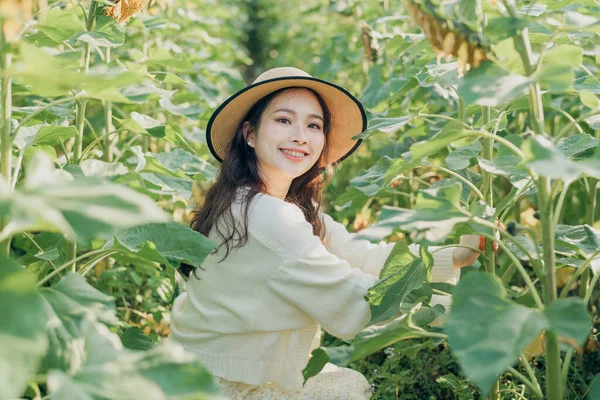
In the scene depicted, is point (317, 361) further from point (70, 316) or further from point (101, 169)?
point (101, 169)

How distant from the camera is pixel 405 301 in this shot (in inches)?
64.1

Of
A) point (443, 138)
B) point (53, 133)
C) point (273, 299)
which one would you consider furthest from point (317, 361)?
point (53, 133)

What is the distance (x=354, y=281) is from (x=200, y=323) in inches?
17.4

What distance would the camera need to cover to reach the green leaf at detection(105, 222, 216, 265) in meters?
1.46

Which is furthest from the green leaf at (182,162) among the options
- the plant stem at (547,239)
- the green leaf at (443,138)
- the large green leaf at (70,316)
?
the plant stem at (547,239)

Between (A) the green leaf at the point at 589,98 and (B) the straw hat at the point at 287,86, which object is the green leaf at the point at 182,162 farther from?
(A) the green leaf at the point at 589,98

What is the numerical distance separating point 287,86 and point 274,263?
0.58 meters

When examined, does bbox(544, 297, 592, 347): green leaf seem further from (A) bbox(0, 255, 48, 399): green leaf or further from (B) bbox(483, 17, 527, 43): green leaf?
(A) bbox(0, 255, 48, 399): green leaf

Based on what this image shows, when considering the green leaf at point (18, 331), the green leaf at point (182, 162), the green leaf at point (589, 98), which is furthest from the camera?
the green leaf at point (182, 162)

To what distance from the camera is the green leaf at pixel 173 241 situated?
57.4 inches

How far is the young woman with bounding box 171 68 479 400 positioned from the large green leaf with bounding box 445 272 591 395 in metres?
0.57

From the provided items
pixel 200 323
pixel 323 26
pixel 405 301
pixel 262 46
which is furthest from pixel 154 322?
pixel 262 46

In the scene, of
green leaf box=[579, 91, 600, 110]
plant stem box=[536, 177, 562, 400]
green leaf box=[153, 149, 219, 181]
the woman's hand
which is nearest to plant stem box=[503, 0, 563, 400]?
plant stem box=[536, 177, 562, 400]

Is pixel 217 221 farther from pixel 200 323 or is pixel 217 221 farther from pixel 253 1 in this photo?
pixel 253 1
